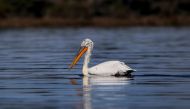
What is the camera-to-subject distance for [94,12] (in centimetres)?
6512

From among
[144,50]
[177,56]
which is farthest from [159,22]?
[177,56]

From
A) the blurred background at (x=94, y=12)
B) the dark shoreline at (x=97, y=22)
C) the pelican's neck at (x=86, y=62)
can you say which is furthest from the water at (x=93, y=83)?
the blurred background at (x=94, y=12)

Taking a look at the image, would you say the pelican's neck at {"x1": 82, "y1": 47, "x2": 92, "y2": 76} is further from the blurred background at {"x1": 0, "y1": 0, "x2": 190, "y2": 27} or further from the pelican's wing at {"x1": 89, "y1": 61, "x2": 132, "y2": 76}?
the blurred background at {"x1": 0, "y1": 0, "x2": 190, "y2": 27}

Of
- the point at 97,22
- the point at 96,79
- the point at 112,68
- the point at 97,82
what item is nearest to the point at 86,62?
the point at 112,68

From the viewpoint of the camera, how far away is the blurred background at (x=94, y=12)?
5916cm

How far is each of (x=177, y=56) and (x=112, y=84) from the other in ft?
29.4

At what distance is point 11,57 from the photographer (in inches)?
1081

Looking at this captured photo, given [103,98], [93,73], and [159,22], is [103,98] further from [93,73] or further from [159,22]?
[159,22]

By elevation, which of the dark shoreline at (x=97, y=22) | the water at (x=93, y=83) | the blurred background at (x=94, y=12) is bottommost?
the water at (x=93, y=83)

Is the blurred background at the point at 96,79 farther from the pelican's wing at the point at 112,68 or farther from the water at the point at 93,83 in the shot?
the pelican's wing at the point at 112,68

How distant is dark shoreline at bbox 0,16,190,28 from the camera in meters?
57.7

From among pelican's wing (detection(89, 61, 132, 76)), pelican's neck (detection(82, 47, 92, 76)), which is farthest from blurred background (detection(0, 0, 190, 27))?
pelican's wing (detection(89, 61, 132, 76))

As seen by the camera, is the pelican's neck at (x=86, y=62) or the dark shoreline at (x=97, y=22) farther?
the dark shoreline at (x=97, y=22)

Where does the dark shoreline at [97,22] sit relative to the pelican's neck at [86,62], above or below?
above
